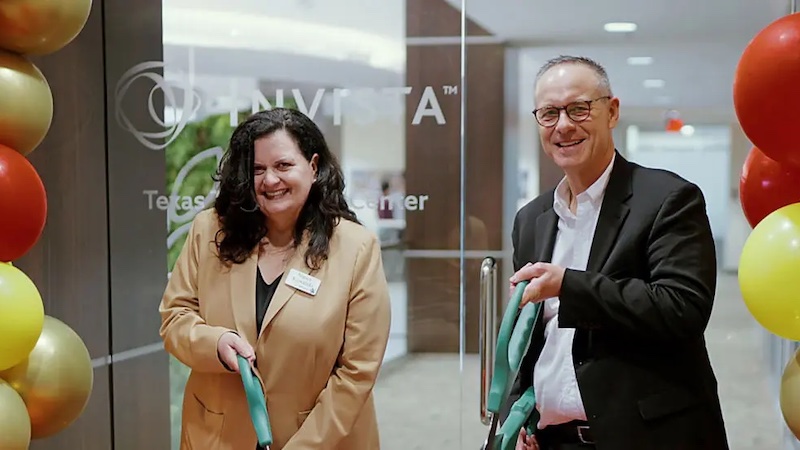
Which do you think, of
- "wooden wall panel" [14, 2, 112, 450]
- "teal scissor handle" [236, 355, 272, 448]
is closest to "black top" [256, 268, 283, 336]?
"teal scissor handle" [236, 355, 272, 448]

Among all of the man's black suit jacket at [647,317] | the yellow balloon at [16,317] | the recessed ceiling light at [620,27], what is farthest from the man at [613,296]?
the recessed ceiling light at [620,27]

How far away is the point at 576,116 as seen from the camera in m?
1.92

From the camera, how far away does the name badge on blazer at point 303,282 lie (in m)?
2.24

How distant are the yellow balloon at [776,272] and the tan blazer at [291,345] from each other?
959 mm

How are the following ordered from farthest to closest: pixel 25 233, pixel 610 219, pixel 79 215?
1. pixel 79 215
2. pixel 25 233
3. pixel 610 219

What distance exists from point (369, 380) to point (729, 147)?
2.59 metres

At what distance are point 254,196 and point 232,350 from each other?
435 millimetres

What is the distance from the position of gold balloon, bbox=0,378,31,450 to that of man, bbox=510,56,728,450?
1.45 meters

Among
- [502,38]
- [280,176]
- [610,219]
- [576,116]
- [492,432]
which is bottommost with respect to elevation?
[492,432]

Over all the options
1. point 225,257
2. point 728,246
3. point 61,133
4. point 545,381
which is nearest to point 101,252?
point 61,133

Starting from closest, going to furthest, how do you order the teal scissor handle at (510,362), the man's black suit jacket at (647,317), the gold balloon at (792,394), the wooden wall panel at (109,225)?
the man's black suit jacket at (647,317), the teal scissor handle at (510,362), the gold balloon at (792,394), the wooden wall panel at (109,225)

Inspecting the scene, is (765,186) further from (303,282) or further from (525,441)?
(303,282)

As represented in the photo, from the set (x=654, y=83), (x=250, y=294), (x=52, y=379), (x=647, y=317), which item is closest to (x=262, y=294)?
(x=250, y=294)

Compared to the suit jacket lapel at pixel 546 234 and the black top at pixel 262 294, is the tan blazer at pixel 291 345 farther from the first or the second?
the suit jacket lapel at pixel 546 234
